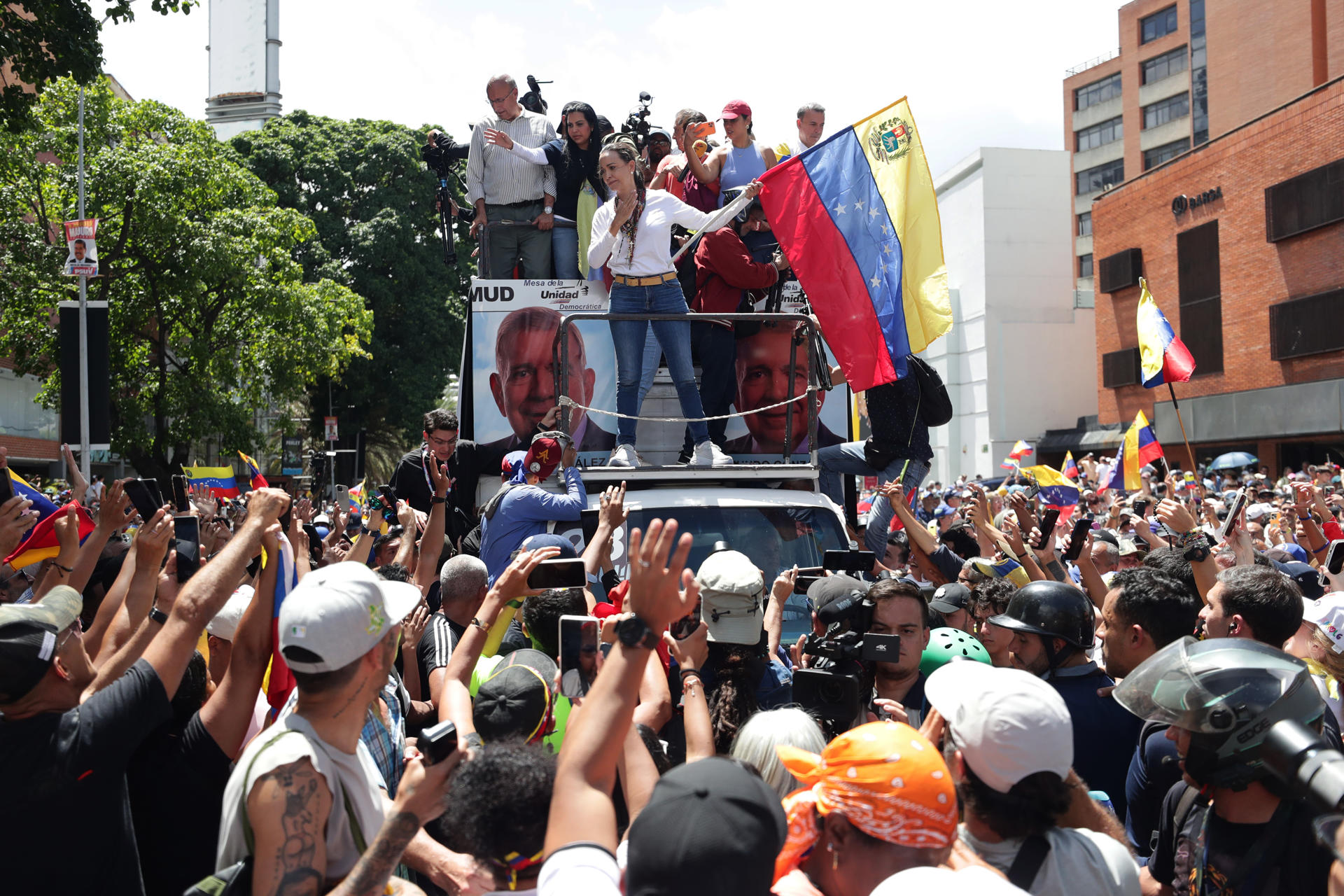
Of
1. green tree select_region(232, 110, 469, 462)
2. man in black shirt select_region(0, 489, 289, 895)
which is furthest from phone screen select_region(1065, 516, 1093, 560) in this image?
green tree select_region(232, 110, 469, 462)

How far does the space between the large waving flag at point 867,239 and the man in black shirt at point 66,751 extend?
18.5 ft

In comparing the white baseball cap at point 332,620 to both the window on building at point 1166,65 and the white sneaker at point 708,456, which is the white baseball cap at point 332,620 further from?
the window on building at point 1166,65

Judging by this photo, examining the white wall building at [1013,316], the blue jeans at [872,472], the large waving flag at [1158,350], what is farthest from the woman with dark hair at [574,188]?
the white wall building at [1013,316]

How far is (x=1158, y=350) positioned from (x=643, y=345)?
33.3ft

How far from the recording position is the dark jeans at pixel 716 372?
25.3 feet

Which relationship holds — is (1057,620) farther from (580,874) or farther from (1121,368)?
(1121,368)

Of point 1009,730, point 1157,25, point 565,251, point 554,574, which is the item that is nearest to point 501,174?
point 565,251

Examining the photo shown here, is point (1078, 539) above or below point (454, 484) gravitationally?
below

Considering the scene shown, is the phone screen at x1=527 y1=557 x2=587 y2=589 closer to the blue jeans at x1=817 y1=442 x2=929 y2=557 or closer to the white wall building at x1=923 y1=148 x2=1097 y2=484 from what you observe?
the blue jeans at x1=817 y1=442 x2=929 y2=557

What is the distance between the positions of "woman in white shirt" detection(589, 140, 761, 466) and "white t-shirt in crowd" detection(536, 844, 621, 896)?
5.11m

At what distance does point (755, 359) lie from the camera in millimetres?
7992

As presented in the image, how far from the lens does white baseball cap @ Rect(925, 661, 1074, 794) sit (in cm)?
238

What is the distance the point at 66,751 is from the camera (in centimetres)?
252

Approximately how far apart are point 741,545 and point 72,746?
4239 millimetres
